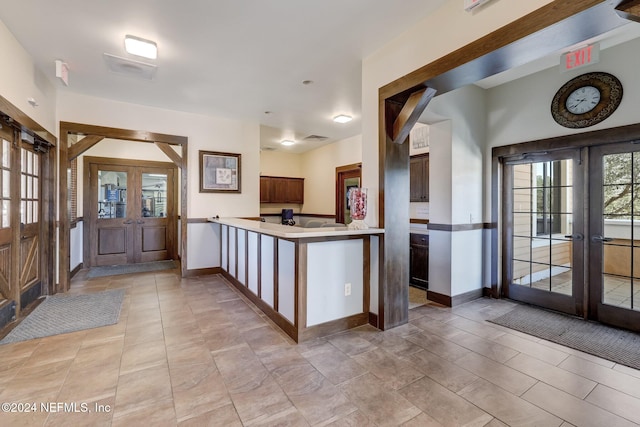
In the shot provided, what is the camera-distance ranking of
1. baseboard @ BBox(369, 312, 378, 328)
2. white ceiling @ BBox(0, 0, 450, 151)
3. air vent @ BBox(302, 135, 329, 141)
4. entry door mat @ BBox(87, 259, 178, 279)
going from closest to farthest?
white ceiling @ BBox(0, 0, 450, 151) < baseboard @ BBox(369, 312, 378, 328) < entry door mat @ BBox(87, 259, 178, 279) < air vent @ BBox(302, 135, 329, 141)

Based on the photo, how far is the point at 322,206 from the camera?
7.94 meters

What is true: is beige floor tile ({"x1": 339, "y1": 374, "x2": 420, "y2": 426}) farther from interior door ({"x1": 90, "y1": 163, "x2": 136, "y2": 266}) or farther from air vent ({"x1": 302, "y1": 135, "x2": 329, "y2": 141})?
interior door ({"x1": 90, "y1": 163, "x2": 136, "y2": 266})

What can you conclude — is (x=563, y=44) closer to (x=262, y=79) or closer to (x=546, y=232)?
(x=546, y=232)

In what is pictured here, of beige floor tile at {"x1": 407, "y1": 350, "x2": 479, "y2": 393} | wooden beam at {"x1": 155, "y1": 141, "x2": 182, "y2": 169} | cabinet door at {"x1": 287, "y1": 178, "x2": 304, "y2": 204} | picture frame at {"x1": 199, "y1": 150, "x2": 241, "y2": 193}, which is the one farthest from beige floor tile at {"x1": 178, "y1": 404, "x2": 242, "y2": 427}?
cabinet door at {"x1": 287, "y1": 178, "x2": 304, "y2": 204}

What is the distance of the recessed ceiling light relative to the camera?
5.10m

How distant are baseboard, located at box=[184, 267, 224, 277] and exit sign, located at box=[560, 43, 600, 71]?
17.4 ft

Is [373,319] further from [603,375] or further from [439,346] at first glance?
[603,375]

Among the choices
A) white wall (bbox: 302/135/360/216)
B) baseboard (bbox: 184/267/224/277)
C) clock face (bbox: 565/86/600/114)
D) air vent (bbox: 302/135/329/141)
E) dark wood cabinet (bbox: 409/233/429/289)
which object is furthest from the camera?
white wall (bbox: 302/135/360/216)

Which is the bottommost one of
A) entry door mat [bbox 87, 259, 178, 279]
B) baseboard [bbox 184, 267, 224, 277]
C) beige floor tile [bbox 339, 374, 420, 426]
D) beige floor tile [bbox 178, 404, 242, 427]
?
beige floor tile [bbox 178, 404, 242, 427]

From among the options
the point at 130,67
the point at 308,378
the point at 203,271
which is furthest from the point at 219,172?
the point at 308,378

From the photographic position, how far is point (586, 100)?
3229 millimetres

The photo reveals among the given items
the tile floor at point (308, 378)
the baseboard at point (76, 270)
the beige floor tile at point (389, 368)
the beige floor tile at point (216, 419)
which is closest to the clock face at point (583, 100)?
the tile floor at point (308, 378)

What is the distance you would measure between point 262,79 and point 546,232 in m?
3.97

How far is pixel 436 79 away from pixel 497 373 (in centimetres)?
232
